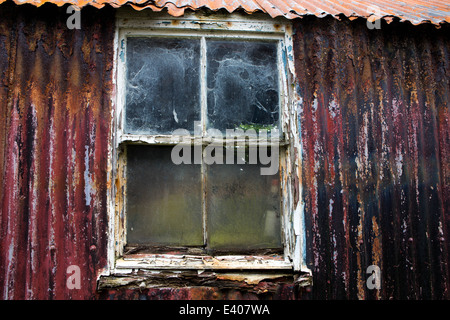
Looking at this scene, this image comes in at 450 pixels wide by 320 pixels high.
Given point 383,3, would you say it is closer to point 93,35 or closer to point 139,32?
point 139,32

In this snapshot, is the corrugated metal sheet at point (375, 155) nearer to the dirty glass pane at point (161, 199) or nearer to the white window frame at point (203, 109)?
the white window frame at point (203, 109)

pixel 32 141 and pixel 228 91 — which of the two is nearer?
pixel 32 141

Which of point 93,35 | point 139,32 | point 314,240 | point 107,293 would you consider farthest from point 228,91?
point 107,293

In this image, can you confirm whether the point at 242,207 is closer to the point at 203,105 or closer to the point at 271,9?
the point at 203,105

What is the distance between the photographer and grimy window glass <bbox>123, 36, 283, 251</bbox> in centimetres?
267

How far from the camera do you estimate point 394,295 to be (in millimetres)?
2645

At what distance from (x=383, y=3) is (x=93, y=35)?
2359mm

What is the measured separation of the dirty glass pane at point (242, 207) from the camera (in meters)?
2.69

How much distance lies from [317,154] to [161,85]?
125cm
